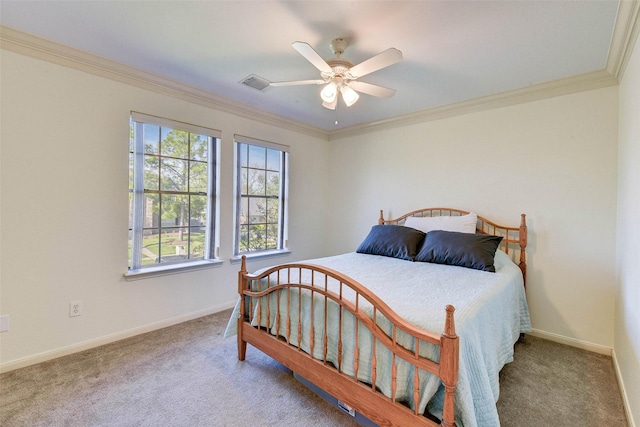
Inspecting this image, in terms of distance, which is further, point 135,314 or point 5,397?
point 135,314

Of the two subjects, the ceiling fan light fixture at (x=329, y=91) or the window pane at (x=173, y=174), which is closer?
the ceiling fan light fixture at (x=329, y=91)

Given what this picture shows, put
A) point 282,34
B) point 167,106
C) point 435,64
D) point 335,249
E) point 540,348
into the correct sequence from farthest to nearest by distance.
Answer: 1. point 335,249
2. point 167,106
3. point 540,348
4. point 435,64
5. point 282,34

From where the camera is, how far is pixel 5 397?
1787mm

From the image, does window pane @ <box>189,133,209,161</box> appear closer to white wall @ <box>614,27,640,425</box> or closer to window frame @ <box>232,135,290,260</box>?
window frame @ <box>232,135,290,260</box>

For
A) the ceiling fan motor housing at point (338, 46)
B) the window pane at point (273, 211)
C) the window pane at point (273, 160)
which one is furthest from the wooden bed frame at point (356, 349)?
the window pane at point (273, 160)

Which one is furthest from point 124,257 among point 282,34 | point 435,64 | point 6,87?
point 435,64

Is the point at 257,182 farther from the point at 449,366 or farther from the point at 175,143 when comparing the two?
the point at 449,366

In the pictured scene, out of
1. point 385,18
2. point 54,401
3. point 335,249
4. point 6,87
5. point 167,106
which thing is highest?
point 385,18

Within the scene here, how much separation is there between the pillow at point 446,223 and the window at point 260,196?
1.77m

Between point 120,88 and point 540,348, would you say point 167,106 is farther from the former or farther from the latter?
point 540,348

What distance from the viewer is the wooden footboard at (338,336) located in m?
1.23

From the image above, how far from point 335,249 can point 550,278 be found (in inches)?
104

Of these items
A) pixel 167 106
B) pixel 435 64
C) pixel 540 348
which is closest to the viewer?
pixel 435 64

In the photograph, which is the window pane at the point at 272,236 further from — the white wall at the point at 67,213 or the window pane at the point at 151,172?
the window pane at the point at 151,172
